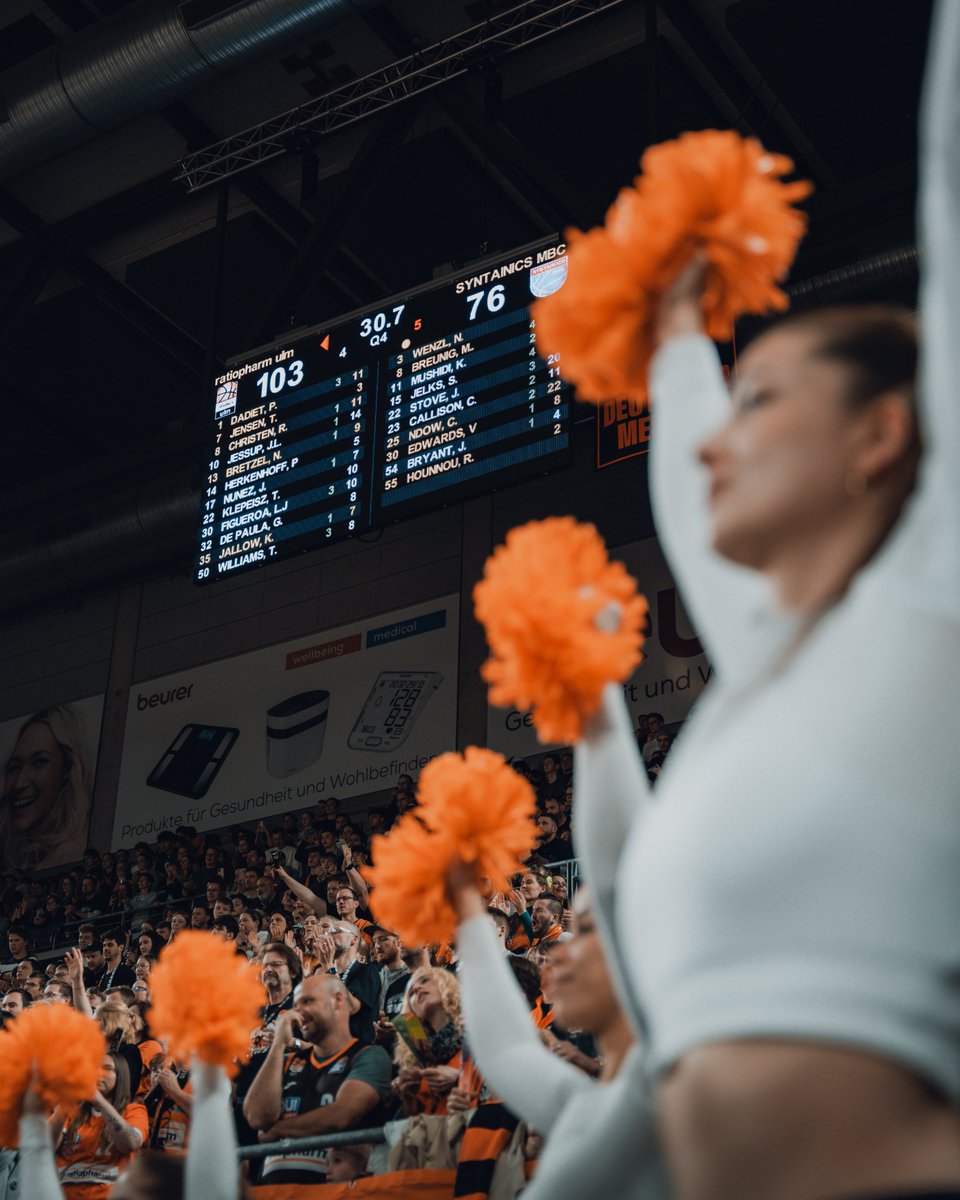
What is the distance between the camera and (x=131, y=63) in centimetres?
858

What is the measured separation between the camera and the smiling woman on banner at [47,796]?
13.8m

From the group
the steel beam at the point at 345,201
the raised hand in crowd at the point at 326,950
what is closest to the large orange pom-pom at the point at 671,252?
the raised hand in crowd at the point at 326,950

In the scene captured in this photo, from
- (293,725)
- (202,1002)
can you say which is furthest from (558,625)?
(293,725)

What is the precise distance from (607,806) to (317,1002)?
139 inches

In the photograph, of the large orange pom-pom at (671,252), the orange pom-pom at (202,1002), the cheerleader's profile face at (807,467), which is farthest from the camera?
the orange pom-pom at (202,1002)

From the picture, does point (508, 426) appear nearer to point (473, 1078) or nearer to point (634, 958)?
point (473, 1078)

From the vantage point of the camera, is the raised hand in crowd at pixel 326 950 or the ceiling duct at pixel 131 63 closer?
the raised hand in crowd at pixel 326 950

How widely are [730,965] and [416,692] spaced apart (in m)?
11.6

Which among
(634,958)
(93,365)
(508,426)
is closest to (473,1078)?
(634,958)

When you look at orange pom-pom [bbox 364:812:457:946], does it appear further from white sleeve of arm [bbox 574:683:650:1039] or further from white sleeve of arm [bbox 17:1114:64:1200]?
white sleeve of arm [bbox 17:1114:64:1200]

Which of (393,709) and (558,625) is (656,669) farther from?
(558,625)

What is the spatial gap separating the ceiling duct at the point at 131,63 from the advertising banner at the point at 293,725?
18.0ft

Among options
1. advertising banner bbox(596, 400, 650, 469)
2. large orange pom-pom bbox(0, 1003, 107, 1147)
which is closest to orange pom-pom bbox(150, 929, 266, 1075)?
large orange pom-pom bbox(0, 1003, 107, 1147)

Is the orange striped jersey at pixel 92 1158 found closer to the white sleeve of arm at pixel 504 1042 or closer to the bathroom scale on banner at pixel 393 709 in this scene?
the white sleeve of arm at pixel 504 1042
